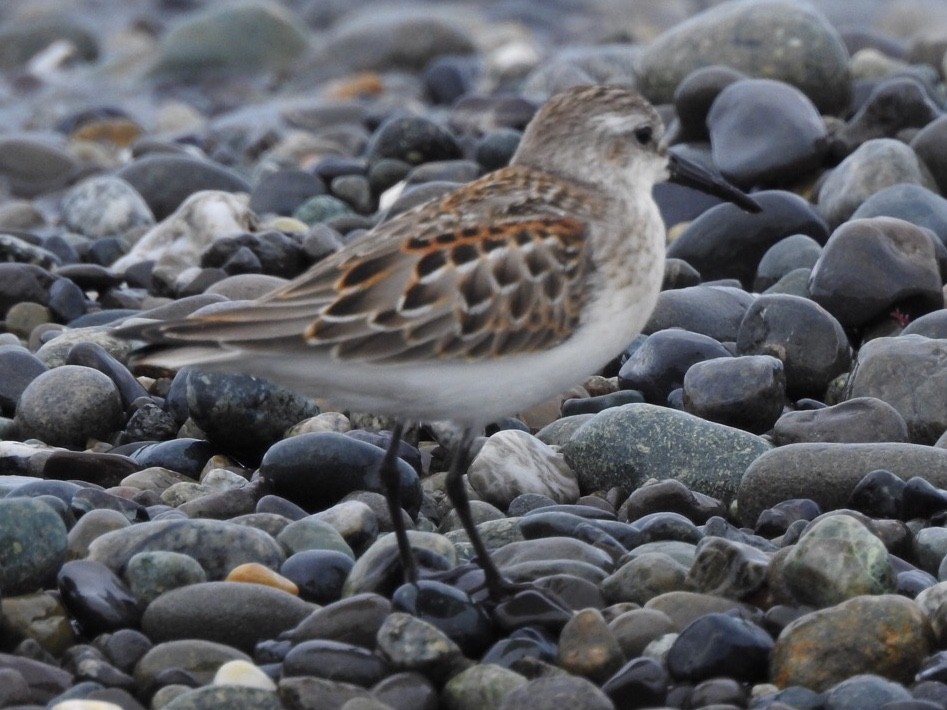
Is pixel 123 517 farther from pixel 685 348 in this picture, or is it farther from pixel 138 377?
pixel 685 348

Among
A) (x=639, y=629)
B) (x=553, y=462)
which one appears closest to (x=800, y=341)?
(x=553, y=462)

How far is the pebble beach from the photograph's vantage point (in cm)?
544

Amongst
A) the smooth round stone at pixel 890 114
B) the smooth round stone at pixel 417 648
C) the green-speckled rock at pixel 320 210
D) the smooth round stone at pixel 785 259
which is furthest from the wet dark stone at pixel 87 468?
the smooth round stone at pixel 890 114

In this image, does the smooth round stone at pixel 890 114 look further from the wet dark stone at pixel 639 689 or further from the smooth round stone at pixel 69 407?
the wet dark stone at pixel 639 689

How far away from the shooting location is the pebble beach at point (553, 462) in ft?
17.8

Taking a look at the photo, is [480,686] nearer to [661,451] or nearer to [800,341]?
[661,451]

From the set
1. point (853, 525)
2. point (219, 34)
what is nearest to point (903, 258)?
point (853, 525)

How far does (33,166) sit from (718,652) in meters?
12.7

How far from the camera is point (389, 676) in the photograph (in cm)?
544

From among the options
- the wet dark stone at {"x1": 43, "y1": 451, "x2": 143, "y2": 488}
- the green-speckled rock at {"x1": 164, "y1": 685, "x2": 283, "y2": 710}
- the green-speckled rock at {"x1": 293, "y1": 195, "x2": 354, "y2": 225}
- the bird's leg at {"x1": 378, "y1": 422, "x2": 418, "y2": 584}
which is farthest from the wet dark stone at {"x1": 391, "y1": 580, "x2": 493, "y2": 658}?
the green-speckled rock at {"x1": 293, "y1": 195, "x2": 354, "y2": 225}

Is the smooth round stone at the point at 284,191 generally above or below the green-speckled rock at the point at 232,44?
above

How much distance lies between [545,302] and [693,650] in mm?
1495

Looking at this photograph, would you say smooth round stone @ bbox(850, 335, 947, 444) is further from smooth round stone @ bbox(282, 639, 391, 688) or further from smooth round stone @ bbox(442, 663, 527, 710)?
smooth round stone @ bbox(282, 639, 391, 688)

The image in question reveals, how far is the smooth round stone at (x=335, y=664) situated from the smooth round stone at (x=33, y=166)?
11.7 m
